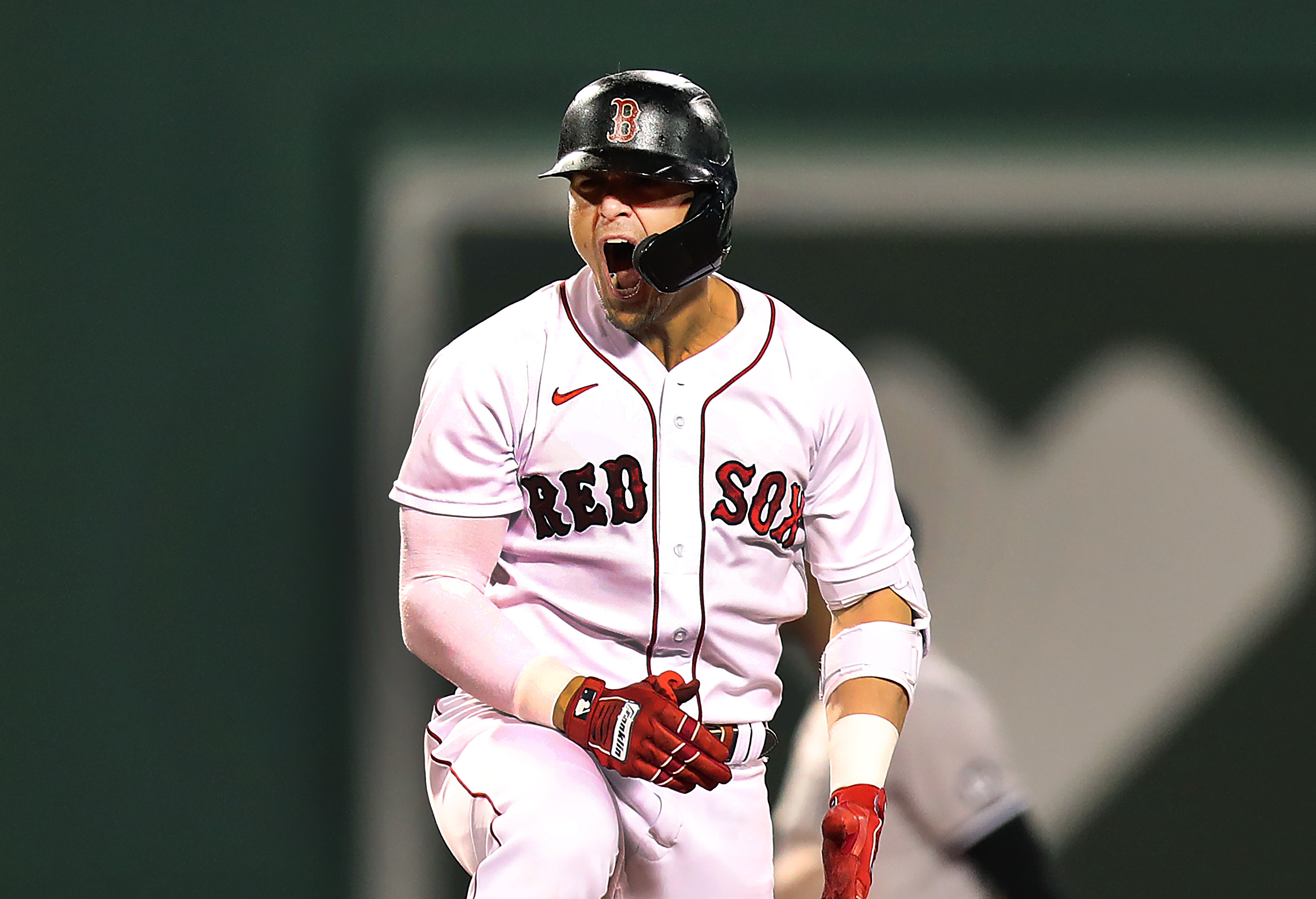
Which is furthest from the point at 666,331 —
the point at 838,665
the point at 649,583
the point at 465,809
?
the point at 465,809

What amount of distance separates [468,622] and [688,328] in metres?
0.48

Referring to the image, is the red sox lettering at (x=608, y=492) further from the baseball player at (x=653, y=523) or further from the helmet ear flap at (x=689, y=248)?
the helmet ear flap at (x=689, y=248)

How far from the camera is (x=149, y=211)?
2.77m

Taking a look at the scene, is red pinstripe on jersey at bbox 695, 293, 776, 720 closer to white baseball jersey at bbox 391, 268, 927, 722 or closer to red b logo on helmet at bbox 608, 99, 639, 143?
white baseball jersey at bbox 391, 268, 927, 722

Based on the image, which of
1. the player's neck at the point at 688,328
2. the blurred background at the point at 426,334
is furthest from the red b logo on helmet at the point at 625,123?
the blurred background at the point at 426,334

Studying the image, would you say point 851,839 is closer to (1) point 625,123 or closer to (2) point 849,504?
(2) point 849,504

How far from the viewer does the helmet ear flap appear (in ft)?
5.91

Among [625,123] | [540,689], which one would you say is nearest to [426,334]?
[625,123]

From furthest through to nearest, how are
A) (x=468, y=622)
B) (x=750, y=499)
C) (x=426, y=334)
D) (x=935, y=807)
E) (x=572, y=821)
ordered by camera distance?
(x=426, y=334), (x=935, y=807), (x=750, y=499), (x=468, y=622), (x=572, y=821)

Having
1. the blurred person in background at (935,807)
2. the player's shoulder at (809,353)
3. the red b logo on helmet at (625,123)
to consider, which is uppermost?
the red b logo on helmet at (625,123)

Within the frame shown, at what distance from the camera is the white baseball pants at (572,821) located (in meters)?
1.63

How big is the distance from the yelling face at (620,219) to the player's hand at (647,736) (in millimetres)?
485

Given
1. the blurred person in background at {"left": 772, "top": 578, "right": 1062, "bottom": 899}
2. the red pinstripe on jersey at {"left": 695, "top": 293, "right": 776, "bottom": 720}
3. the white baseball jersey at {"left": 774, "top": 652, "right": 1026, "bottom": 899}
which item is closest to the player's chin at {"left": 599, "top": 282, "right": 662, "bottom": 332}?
the red pinstripe on jersey at {"left": 695, "top": 293, "right": 776, "bottom": 720}

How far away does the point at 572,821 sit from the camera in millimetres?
1643
